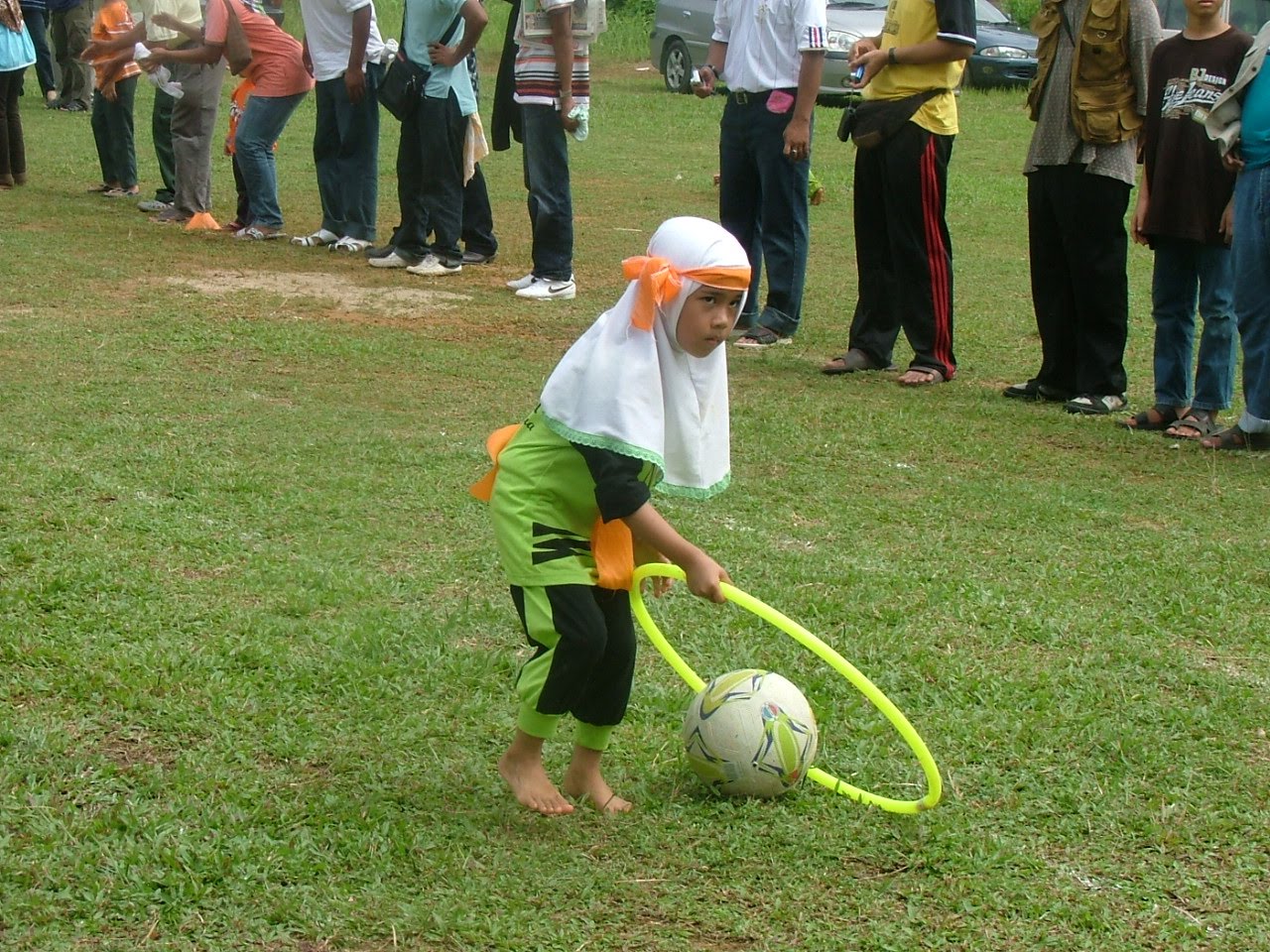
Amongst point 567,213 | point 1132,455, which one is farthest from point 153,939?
point 567,213

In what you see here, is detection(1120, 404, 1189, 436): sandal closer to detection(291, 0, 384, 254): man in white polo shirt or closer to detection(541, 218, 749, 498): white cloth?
detection(541, 218, 749, 498): white cloth

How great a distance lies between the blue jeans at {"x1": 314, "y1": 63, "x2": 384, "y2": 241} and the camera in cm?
1043

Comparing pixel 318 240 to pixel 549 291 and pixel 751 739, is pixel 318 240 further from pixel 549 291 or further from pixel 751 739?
pixel 751 739

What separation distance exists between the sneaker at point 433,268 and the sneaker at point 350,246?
2.50 feet

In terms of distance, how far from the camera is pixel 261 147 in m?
10.8

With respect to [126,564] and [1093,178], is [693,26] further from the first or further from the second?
[126,564]

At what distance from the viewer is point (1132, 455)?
6570mm

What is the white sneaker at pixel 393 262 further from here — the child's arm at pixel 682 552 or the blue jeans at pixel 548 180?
the child's arm at pixel 682 552

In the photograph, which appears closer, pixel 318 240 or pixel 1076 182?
pixel 1076 182

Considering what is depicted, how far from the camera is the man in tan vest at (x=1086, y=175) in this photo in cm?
692

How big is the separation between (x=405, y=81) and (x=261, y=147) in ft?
5.59

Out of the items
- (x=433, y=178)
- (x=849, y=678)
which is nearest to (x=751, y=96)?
(x=433, y=178)

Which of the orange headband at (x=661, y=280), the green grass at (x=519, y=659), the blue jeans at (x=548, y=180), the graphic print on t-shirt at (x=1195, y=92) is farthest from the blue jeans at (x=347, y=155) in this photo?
the orange headband at (x=661, y=280)

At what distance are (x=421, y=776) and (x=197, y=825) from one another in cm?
55
